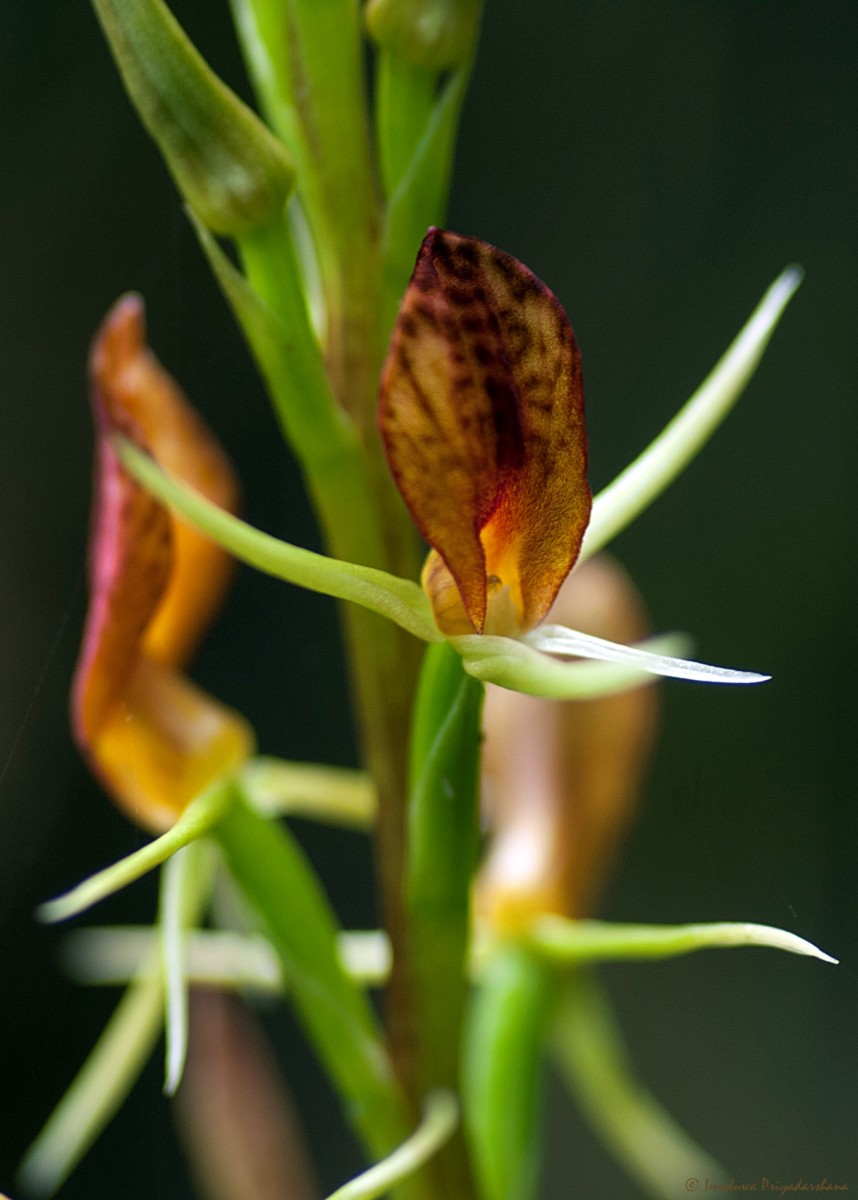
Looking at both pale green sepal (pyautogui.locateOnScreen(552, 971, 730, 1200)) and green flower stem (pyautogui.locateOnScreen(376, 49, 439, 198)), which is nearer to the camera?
green flower stem (pyautogui.locateOnScreen(376, 49, 439, 198))

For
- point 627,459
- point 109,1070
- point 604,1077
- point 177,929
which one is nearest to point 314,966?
point 177,929

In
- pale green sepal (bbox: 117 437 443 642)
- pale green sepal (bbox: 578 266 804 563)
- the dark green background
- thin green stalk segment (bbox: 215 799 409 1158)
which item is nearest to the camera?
pale green sepal (bbox: 117 437 443 642)

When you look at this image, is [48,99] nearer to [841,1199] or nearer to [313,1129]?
[841,1199]

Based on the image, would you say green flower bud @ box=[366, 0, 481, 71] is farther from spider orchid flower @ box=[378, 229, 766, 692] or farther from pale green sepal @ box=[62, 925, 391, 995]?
pale green sepal @ box=[62, 925, 391, 995]

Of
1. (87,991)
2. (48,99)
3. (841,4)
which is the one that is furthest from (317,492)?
(841,4)

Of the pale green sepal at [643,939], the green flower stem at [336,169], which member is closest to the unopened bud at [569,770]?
the pale green sepal at [643,939]

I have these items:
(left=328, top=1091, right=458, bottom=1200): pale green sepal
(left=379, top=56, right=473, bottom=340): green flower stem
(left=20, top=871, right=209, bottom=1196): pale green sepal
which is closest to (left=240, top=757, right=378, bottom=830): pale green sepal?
(left=20, top=871, right=209, bottom=1196): pale green sepal

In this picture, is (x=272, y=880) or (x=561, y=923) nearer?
(x=272, y=880)
